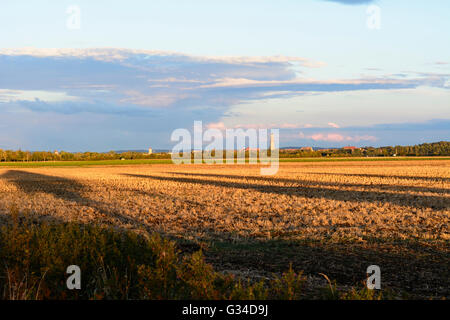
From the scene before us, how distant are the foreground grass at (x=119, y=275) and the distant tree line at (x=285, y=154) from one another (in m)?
124

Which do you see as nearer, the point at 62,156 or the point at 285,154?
the point at 62,156

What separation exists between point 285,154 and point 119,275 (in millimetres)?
151698

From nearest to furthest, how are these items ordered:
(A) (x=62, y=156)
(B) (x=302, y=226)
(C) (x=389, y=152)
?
(B) (x=302, y=226), (A) (x=62, y=156), (C) (x=389, y=152)

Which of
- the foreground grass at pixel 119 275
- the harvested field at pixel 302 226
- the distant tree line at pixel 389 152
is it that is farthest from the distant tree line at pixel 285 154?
the foreground grass at pixel 119 275

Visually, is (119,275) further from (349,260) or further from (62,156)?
(62,156)

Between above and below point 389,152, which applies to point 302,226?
below

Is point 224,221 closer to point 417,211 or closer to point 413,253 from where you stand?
point 413,253

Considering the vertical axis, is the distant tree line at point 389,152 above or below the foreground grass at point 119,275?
above

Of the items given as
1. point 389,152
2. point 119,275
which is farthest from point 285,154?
point 119,275

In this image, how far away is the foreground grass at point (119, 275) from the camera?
21.8ft

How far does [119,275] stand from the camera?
7.93m

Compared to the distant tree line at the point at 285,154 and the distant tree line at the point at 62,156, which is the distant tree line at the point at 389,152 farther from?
the distant tree line at the point at 62,156

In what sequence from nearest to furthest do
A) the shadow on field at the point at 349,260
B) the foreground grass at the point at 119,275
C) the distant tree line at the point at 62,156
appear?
the foreground grass at the point at 119,275 → the shadow on field at the point at 349,260 → the distant tree line at the point at 62,156
